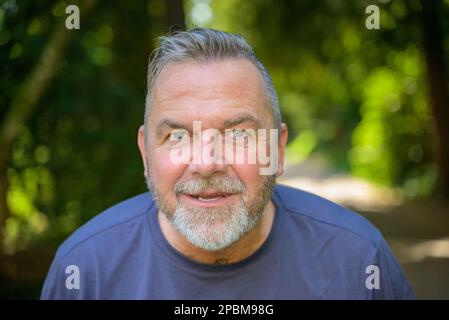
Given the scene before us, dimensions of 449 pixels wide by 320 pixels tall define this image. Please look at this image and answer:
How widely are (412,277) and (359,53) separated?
424 centimetres

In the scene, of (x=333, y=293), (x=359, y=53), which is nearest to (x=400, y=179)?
(x=359, y=53)

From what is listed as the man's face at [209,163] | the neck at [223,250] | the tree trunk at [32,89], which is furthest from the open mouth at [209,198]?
the tree trunk at [32,89]

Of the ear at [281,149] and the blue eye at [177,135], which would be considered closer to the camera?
the blue eye at [177,135]

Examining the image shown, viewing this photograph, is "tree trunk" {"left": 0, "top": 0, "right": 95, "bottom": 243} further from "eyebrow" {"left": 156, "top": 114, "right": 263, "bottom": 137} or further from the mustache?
the mustache

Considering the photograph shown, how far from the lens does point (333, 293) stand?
208 centimetres

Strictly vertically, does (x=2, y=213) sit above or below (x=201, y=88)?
below

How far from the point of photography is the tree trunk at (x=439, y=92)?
813 centimetres

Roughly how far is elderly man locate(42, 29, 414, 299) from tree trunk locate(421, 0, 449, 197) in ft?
18.4

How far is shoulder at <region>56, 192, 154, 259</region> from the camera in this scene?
2211 millimetres

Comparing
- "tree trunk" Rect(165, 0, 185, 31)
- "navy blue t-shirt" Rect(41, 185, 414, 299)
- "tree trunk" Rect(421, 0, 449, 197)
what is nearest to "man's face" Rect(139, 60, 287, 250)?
"navy blue t-shirt" Rect(41, 185, 414, 299)

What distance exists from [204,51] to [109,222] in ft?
2.39

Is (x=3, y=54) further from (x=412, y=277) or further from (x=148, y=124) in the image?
(x=412, y=277)

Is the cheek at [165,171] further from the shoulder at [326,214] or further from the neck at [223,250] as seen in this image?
the shoulder at [326,214]
